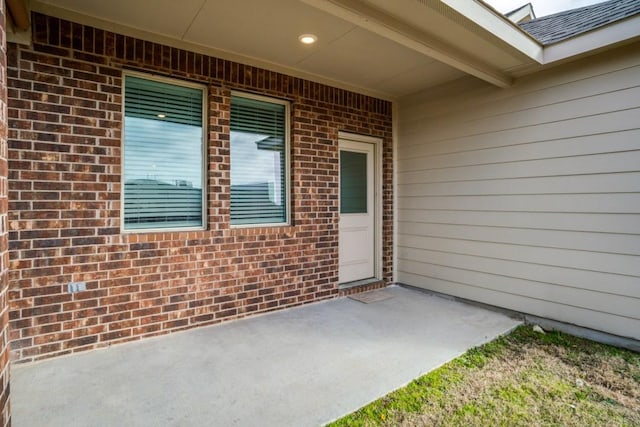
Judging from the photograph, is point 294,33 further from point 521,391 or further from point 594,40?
point 521,391

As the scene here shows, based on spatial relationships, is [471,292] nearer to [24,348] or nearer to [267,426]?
[267,426]

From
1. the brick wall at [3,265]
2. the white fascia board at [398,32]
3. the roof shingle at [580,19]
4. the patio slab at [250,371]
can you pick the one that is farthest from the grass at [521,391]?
the roof shingle at [580,19]

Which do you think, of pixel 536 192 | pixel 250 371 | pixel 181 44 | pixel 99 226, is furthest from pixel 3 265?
pixel 536 192

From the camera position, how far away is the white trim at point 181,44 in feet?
8.74

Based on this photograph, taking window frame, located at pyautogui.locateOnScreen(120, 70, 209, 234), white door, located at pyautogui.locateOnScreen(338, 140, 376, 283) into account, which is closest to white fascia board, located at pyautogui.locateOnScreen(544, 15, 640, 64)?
white door, located at pyautogui.locateOnScreen(338, 140, 376, 283)

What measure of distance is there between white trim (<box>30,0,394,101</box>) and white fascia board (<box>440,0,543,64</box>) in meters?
1.81

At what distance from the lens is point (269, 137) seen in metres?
3.88

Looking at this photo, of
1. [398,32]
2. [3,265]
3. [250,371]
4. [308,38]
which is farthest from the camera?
[308,38]

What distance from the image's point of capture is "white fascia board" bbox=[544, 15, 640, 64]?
2.78 metres

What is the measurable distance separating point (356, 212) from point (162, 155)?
2565 mm

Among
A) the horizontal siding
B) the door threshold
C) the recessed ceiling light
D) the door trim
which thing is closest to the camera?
the horizontal siding

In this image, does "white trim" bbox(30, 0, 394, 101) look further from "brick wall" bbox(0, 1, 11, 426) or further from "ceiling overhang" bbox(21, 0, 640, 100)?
"brick wall" bbox(0, 1, 11, 426)

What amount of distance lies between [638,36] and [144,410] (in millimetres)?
4529

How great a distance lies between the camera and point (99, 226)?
285 cm
